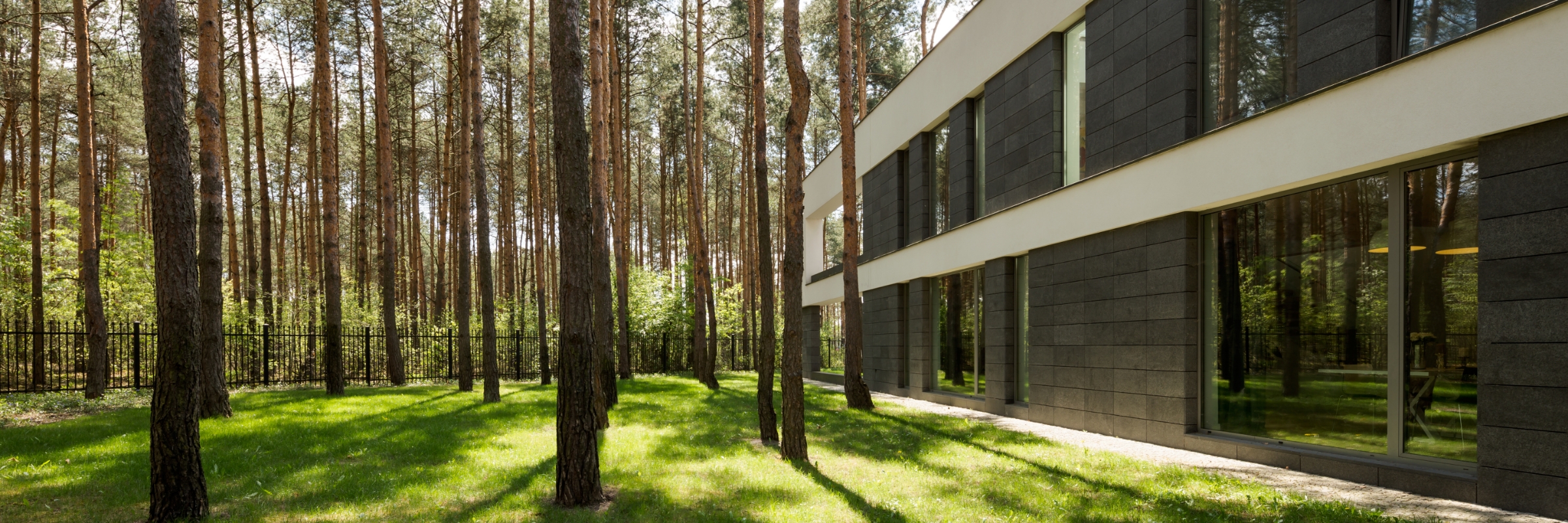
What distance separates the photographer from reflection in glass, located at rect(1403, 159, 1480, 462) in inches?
242

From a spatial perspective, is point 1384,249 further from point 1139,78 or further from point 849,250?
point 849,250

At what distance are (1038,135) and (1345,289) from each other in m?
5.62

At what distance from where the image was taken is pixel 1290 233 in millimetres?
7918

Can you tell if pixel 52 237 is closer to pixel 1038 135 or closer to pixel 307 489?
pixel 307 489

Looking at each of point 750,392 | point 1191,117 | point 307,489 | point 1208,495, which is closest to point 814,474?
point 1208,495

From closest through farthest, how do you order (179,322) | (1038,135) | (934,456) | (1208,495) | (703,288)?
(179,322) < (1208,495) < (934,456) < (1038,135) < (703,288)

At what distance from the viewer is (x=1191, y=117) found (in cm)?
897

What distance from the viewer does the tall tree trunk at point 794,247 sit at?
789 centimetres

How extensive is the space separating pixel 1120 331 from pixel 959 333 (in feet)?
18.9

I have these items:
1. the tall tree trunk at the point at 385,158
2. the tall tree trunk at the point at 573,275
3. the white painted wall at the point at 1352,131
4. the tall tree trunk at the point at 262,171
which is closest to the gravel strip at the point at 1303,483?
the white painted wall at the point at 1352,131

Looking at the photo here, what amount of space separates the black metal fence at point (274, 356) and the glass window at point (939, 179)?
32.7 ft

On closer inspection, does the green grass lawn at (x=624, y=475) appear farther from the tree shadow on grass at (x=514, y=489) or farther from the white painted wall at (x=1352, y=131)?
the white painted wall at (x=1352, y=131)

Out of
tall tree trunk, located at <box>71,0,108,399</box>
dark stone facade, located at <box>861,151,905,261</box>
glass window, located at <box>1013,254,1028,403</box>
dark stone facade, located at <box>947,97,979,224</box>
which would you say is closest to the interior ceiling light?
glass window, located at <box>1013,254,1028,403</box>

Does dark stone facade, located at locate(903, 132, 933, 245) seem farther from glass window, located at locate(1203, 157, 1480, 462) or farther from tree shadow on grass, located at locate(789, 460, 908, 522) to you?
tree shadow on grass, located at locate(789, 460, 908, 522)
